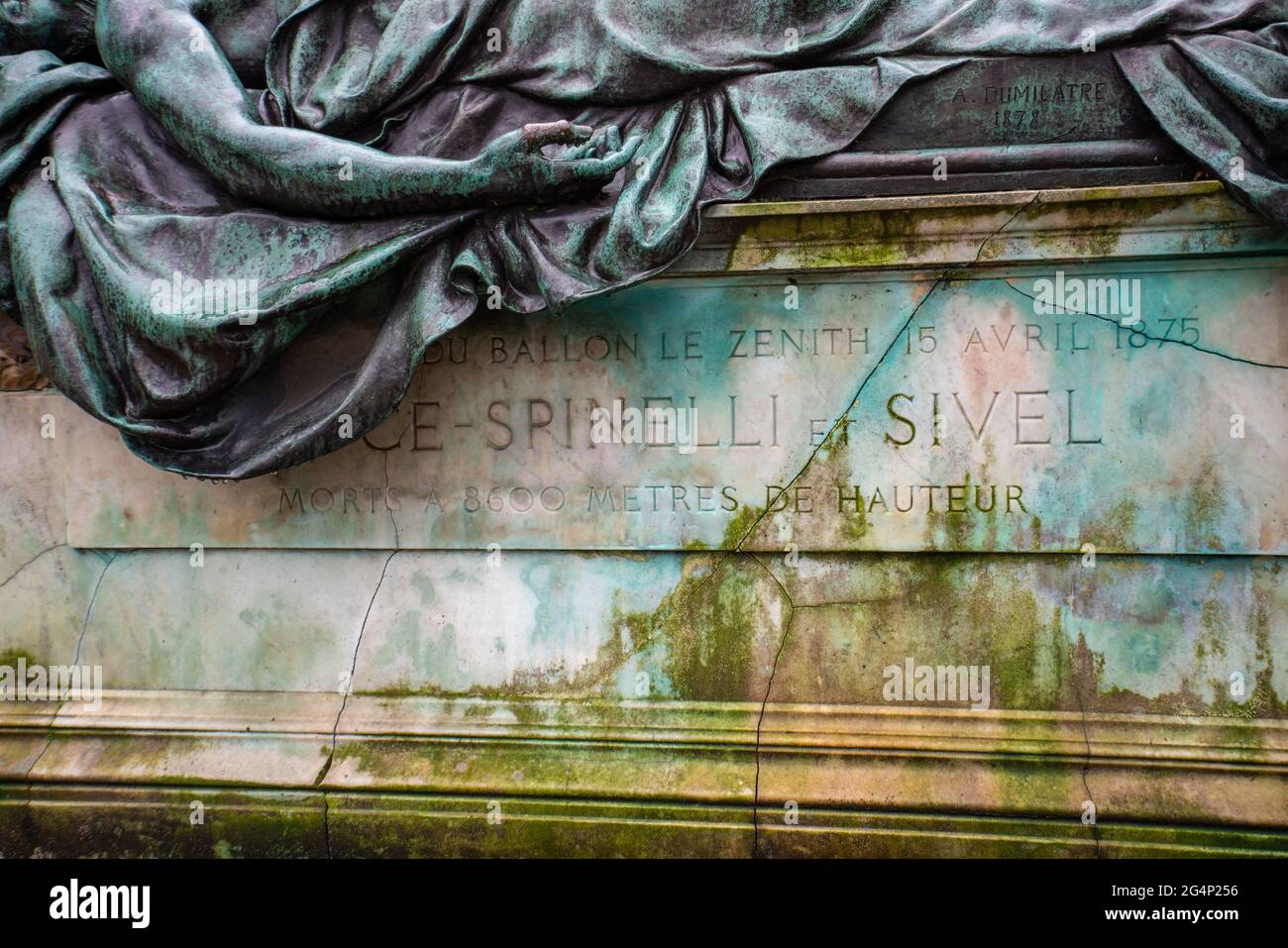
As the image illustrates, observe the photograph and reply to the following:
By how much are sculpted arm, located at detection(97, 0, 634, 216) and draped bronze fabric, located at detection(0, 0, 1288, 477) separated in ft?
0.26

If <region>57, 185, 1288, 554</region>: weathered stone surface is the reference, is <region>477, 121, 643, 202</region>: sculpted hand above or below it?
above

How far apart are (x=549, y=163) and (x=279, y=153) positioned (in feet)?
2.77

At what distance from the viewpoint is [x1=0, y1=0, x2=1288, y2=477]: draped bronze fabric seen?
279cm

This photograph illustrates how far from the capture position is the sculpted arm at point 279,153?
275cm

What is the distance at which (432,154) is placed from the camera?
298 cm

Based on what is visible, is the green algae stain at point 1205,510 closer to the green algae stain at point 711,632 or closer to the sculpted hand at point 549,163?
the green algae stain at point 711,632

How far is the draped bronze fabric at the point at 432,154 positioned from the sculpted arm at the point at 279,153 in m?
0.08

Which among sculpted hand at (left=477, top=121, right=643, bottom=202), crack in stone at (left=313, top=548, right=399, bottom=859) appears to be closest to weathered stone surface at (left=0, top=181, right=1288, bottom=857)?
crack in stone at (left=313, top=548, right=399, bottom=859)

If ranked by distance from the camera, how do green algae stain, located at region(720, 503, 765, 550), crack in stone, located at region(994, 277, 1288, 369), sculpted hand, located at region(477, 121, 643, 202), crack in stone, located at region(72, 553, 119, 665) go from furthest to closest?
crack in stone, located at region(72, 553, 119, 665), green algae stain, located at region(720, 503, 765, 550), crack in stone, located at region(994, 277, 1288, 369), sculpted hand, located at region(477, 121, 643, 202)

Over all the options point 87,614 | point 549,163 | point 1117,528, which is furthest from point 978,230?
point 87,614

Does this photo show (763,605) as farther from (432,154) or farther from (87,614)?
(87,614)

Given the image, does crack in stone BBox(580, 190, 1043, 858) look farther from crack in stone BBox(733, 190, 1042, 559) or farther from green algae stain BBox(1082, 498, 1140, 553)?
green algae stain BBox(1082, 498, 1140, 553)

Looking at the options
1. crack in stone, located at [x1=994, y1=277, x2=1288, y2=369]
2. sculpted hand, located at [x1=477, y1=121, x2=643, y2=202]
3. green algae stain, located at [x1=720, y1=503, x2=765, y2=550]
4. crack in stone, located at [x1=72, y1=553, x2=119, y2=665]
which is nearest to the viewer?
sculpted hand, located at [x1=477, y1=121, x2=643, y2=202]

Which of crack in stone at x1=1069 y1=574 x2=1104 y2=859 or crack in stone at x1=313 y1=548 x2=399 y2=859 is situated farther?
crack in stone at x1=313 y1=548 x2=399 y2=859
